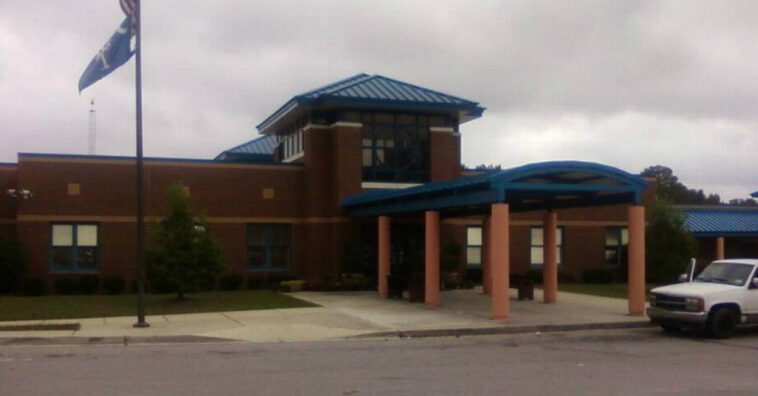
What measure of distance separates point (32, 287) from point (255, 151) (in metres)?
19.0

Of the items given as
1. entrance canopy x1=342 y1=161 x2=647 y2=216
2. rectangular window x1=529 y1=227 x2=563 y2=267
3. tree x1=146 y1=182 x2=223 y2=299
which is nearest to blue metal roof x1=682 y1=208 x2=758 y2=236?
rectangular window x1=529 y1=227 x2=563 y2=267

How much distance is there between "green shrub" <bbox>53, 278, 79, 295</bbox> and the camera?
31.7 metres

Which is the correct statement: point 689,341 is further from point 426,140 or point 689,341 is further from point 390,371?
point 426,140

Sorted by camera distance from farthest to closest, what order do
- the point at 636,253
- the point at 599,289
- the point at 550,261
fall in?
the point at 599,289
the point at 550,261
the point at 636,253

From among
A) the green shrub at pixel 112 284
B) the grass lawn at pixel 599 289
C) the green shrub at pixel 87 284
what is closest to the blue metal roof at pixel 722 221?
the grass lawn at pixel 599 289

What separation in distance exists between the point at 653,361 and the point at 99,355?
32.4 feet

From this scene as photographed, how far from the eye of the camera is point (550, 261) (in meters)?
27.8

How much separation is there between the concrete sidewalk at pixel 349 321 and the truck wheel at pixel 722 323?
285 centimetres

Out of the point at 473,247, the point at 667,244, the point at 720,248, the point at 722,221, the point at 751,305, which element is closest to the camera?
the point at 751,305

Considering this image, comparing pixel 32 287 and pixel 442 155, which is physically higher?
pixel 442 155

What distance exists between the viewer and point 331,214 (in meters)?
34.7

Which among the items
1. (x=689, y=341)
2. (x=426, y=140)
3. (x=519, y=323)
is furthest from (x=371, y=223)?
(x=689, y=341)

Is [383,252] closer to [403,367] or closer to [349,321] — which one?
[349,321]

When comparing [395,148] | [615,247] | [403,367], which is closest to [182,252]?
[395,148]
